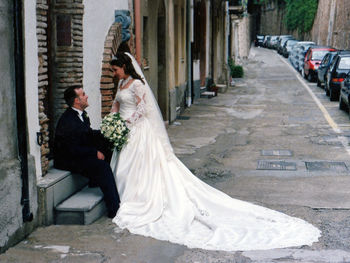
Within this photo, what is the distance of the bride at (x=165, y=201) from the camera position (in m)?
6.66

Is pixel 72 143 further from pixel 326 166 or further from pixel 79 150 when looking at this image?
pixel 326 166

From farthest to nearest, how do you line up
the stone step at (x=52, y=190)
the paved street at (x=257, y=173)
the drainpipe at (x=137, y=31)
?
the drainpipe at (x=137, y=31), the stone step at (x=52, y=190), the paved street at (x=257, y=173)

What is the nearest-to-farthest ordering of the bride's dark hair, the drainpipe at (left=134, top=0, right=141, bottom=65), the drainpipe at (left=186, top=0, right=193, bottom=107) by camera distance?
the bride's dark hair, the drainpipe at (left=134, top=0, right=141, bottom=65), the drainpipe at (left=186, top=0, right=193, bottom=107)

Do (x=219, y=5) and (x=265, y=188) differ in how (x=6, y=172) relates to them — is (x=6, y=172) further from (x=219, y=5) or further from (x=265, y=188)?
(x=219, y=5)

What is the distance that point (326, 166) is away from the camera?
10.6m

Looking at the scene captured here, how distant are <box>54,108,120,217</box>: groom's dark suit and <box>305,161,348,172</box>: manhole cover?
4.34m

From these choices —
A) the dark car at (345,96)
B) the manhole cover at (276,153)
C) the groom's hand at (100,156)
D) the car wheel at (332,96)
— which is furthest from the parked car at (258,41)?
the groom's hand at (100,156)

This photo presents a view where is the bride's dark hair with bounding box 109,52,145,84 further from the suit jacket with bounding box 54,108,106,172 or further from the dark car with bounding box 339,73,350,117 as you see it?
the dark car with bounding box 339,73,350,117

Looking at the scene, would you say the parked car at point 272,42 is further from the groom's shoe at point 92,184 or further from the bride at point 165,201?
the groom's shoe at point 92,184

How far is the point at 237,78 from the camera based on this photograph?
3391 centimetres

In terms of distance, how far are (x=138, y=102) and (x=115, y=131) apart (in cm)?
52

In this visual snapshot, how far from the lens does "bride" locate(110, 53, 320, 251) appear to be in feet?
21.8

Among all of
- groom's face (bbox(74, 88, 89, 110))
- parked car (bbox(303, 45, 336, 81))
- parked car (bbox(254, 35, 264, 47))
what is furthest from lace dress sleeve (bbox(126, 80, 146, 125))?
parked car (bbox(254, 35, 264, 47))

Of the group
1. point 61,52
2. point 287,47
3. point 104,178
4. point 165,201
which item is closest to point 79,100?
point 104,178
